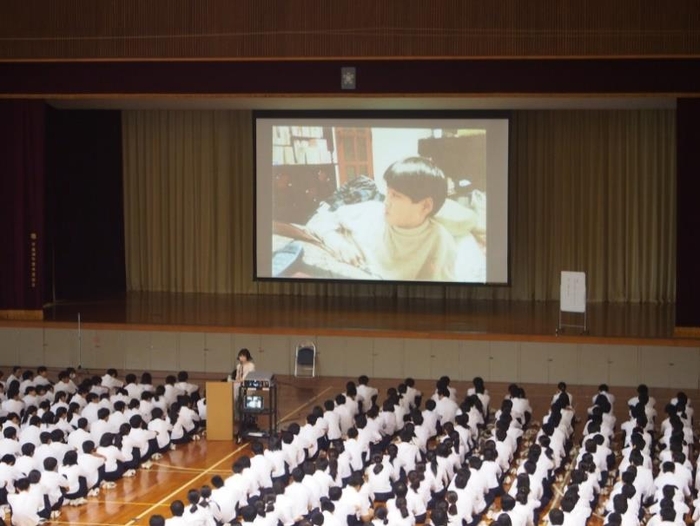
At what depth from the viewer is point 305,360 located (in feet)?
53.7

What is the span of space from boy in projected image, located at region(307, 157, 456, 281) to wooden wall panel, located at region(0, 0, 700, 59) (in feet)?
9.10

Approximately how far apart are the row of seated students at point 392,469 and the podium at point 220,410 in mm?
1012

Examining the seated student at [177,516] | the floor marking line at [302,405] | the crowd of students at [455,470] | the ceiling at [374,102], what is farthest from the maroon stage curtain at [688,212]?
the seated student at [177,516]

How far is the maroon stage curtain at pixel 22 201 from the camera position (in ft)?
57.9

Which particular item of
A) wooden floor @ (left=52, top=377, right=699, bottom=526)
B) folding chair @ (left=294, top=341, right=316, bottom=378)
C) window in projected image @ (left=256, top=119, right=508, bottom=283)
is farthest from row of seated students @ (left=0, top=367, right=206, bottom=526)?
window in projected image @ (left=256, top=119, right=508, bottom=283)

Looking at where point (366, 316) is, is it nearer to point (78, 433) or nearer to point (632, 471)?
point (78, 433)

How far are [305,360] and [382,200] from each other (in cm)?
350

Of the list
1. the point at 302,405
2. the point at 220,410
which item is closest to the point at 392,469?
the point at 220,410

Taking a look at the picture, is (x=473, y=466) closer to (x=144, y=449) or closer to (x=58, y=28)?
(x=144, y=449)

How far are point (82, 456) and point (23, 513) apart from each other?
116 centimetres

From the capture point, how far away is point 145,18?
16.8 m

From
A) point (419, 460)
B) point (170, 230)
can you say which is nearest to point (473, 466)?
point (419, 460)

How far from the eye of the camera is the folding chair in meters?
16.3

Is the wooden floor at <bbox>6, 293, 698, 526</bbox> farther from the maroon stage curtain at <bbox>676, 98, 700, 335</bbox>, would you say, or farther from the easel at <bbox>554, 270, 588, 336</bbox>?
the maroon stage curtain at <bbox>676, 98, 700, 335</bbox>
